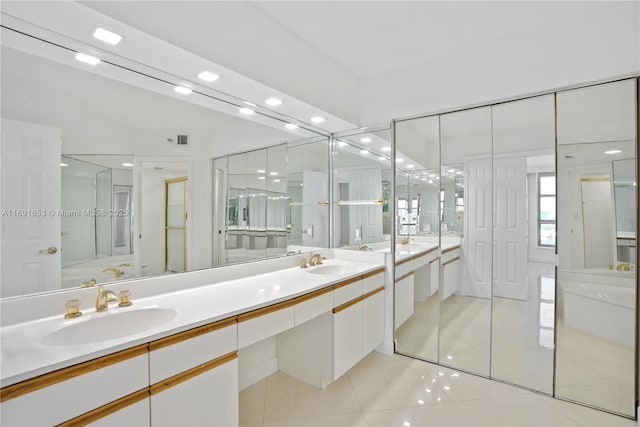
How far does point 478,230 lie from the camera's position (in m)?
2.50

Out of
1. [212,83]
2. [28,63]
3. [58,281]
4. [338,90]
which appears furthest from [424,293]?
[28,63]

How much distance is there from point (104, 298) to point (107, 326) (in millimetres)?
140

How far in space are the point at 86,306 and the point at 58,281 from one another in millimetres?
180

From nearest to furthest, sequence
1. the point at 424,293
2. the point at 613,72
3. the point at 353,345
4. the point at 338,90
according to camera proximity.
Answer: the point at 613,72 → the point at 353,345 → the point at 338,90 → the point at 424,293

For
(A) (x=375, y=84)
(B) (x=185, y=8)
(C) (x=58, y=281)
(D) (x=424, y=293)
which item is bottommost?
(D) (x=424, y=293)

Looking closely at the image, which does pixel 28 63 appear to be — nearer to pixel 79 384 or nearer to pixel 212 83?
pixel 212 83

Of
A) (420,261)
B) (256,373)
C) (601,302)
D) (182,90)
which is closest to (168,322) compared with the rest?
(256,373)

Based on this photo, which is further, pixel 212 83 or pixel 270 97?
pixel 270 97

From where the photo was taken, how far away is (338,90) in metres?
2.71

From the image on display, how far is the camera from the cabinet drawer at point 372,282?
2.58 metres

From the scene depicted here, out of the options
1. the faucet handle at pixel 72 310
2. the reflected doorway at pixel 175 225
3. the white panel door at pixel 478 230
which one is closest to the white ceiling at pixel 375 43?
the white panel door at pixel 478 230

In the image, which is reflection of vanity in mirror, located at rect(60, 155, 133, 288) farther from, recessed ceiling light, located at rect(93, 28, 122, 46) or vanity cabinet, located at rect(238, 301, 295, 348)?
vanity cabinet, located at rect(238, 301, 295, 348)

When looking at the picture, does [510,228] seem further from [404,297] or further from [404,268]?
[404,297]

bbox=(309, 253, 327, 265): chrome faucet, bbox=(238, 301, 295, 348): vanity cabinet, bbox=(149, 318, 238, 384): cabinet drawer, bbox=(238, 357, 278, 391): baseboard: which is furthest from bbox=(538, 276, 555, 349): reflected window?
bbox=(149, 318, 238, 384): cabinet drawer
